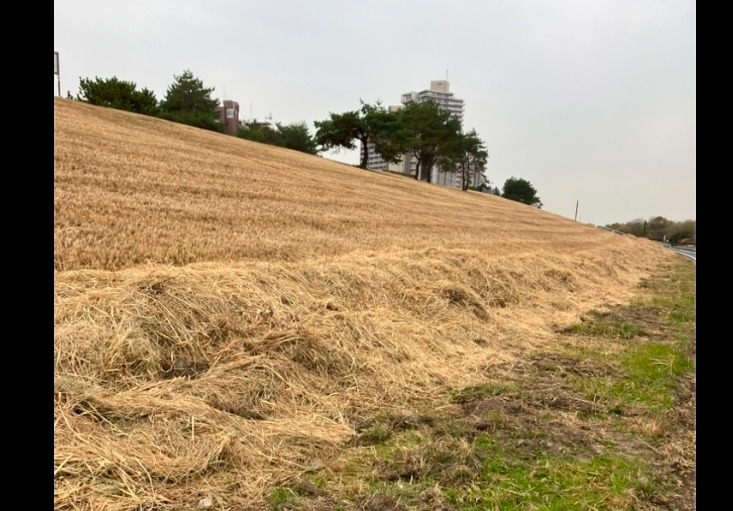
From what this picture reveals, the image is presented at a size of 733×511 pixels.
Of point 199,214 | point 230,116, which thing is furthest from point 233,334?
point 230,116

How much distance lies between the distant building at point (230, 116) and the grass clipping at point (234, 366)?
259ft

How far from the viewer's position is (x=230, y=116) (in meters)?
91.4

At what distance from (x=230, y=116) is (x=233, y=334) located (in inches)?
3684

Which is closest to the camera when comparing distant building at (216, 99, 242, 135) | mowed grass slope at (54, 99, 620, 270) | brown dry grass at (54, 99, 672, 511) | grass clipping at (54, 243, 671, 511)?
grass clipping at (54, 243, 671, 511)

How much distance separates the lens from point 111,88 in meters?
45.1

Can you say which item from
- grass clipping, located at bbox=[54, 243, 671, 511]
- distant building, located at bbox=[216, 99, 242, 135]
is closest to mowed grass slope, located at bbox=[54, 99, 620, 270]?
grass clipping, located at bbox=[54, 243, 671, 511]

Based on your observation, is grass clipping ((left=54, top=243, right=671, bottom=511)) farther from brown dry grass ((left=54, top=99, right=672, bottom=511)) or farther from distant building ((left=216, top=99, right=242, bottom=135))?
distant building ((left=216, top=99, right=242, bottom=135))

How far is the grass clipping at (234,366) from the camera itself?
2.86 meters

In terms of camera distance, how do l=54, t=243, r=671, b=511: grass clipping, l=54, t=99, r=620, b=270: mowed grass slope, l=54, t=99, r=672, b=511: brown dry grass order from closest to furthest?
l=54, t=243, r=671, b=511: grass clipping < l=54, t=99, r=672, b=511: brown dry grass < l=54, t=99, r=620, b=270: mowed grass slope

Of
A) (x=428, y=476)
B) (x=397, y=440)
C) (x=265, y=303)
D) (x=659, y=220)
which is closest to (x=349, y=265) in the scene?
(x=265, y=303)

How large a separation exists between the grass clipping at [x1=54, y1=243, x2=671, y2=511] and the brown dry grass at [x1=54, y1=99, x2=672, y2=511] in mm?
13

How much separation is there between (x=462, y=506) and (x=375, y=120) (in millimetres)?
51148

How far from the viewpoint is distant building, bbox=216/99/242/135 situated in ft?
274
